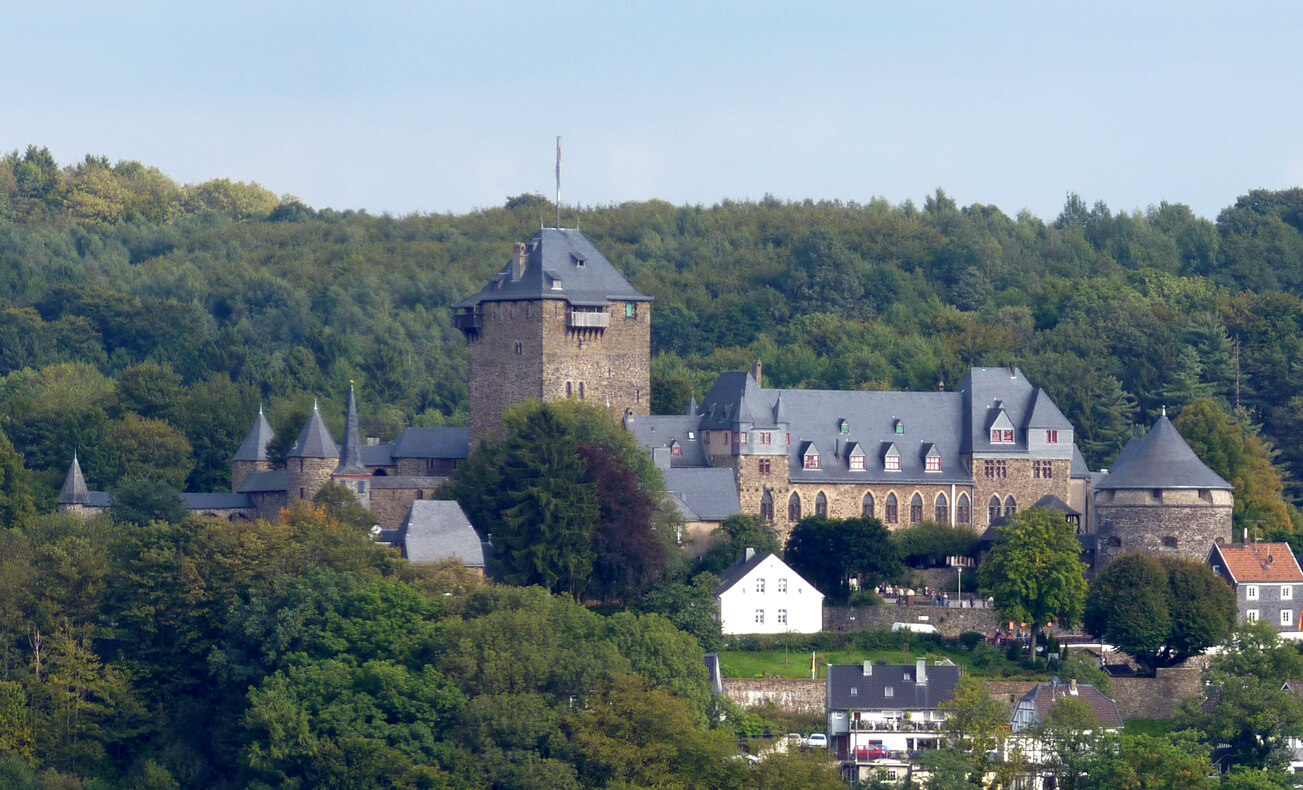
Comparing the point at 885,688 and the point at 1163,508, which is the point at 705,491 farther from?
the point at 885,688

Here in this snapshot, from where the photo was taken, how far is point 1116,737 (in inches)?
2007

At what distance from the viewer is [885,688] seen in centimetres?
5375

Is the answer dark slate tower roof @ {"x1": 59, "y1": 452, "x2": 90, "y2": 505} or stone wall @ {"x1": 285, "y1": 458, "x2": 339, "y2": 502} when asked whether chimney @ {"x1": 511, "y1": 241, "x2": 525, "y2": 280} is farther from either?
dark slate tower roof @ {"x1": 59, "y1": 452, "x2": 90, "y2": 505}

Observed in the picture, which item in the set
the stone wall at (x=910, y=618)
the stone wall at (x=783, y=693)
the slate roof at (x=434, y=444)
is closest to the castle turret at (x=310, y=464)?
the slate roof at (x=434, y=444)

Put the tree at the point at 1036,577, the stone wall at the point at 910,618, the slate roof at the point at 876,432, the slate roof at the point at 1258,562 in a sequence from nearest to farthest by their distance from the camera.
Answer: the tree at the point at 1036,577 < the stone wall at the point at 910,618 < the slate roof at the point at 1258,562 < the slate roof at the point at 876,432

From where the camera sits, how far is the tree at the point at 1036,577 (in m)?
58.3

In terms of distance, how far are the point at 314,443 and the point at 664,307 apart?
3486cm

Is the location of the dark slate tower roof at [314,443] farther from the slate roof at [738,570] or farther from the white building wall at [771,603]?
the white building wall at [771,603]

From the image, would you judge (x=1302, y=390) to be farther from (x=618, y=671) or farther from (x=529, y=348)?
(x=618, y=671)

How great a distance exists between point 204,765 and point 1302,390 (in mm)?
40324

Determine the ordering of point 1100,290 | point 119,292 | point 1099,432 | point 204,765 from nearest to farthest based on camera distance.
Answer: point 204,765, point 1099,432, point 1100,290, point 119,292

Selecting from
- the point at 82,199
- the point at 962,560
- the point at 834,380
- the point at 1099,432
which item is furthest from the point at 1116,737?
the point at 82,199

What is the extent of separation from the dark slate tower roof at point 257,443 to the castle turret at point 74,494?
4005mm

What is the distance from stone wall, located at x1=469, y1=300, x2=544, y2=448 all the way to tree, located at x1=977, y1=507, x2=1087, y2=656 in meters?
13.1
